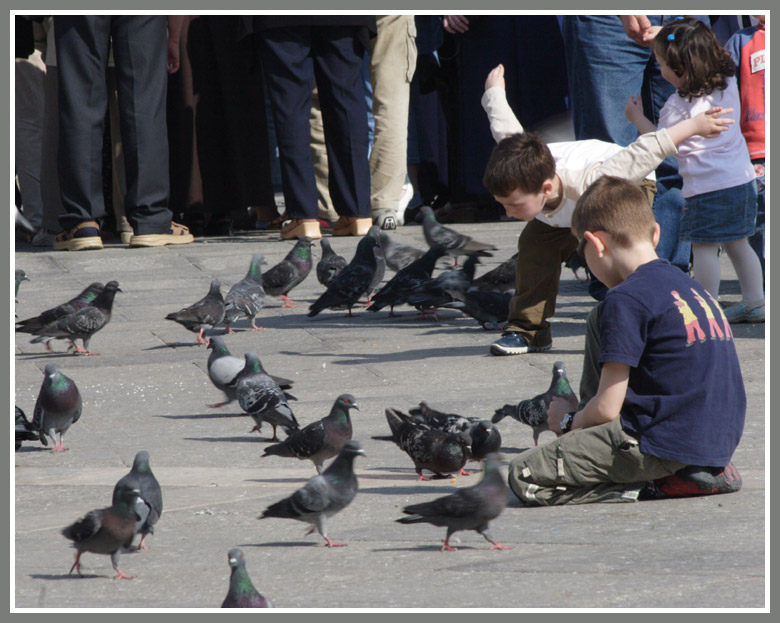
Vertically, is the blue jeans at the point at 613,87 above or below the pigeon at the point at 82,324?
above

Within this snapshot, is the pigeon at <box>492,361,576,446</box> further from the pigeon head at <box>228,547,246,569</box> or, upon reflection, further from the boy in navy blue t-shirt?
the pigeon head at <box>228,547,246,569</box>

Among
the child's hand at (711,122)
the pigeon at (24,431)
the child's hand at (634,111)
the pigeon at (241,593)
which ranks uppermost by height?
the child's hand at (711,122)

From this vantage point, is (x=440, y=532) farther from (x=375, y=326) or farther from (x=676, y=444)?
(x=375, y=326)

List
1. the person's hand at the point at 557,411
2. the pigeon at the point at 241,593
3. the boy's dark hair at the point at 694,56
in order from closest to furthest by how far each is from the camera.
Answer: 1. the pigeon at the point at 241,593
2. the person's hand at the point at 557,411
3. the boy's dark hair at the point at 694,56

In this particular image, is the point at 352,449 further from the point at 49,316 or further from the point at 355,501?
the point at 49,316

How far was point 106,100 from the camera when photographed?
1042 cm

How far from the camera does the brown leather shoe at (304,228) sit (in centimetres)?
1109

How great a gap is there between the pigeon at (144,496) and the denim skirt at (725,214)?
13.0ft

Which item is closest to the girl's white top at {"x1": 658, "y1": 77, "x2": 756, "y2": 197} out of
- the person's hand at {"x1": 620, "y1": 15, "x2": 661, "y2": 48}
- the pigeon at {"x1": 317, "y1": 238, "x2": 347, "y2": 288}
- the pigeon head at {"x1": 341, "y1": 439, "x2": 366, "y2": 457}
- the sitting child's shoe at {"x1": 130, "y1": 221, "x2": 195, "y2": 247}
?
the person's hand at {"x1": 620, "y1": 15, "x2": 661, "y2": 48}

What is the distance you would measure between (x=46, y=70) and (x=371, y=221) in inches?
124

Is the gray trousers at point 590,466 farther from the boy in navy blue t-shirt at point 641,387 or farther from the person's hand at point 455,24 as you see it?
the person's hand at point 455,24

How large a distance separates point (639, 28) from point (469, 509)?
434 cm

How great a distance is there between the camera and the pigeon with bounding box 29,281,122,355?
7809 mm

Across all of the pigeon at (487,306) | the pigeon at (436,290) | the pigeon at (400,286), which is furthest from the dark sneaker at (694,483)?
the pigeon at (400,286)
